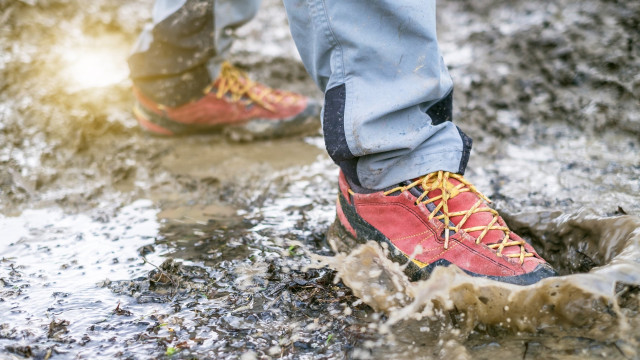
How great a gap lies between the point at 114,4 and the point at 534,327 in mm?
3820

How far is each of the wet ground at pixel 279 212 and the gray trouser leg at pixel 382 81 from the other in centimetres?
33

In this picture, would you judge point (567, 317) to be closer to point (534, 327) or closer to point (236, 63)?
point (534, 327)

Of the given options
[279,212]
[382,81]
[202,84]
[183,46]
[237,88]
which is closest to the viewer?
[382,81]

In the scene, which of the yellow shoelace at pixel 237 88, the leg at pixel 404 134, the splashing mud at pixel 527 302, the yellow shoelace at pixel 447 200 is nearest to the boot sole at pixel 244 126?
the yellow shoelace at pixel 237 88

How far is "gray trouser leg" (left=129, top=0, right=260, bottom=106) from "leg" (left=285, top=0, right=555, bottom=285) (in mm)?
1055

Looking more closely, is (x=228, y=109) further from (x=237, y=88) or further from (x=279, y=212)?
(x=279, y=212)

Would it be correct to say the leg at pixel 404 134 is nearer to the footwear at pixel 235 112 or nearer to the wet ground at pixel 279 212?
the wet ground at pixel 279 212

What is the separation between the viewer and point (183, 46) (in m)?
2.52

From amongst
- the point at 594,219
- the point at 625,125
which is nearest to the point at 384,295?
the point at 594,219

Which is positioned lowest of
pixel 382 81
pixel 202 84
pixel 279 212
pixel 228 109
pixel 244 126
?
pixel 279 212

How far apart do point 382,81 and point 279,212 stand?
799mm

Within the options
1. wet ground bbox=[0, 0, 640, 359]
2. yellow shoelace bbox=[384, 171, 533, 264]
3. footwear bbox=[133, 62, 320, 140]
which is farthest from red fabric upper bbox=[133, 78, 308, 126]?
yellow shoelace bbox=[384, 171, 533, 264]

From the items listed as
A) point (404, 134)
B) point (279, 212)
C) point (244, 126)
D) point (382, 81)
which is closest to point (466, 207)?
point (404, 134)

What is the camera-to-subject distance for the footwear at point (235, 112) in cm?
272
